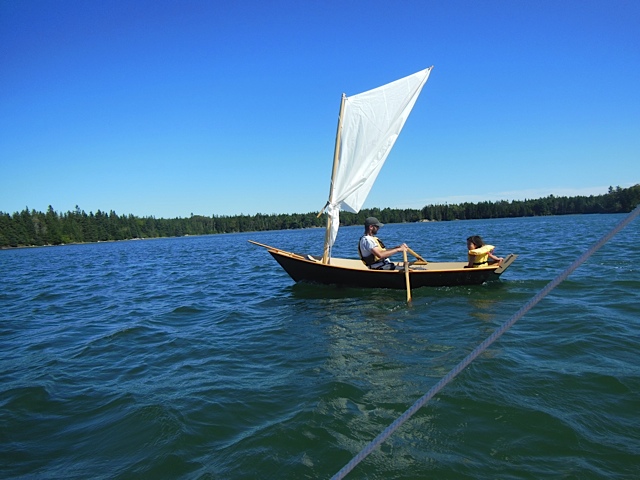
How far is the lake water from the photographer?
12.5 feet

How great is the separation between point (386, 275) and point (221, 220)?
19021cm

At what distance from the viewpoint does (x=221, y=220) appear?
19500 cm

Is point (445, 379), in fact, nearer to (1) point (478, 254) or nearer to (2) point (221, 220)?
(1) point (478, 254)

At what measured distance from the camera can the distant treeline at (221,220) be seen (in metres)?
117

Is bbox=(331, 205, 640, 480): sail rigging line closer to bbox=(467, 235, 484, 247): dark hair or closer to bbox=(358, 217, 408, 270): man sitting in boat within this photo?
bbox=(358, 217, 408, 270): man sitting in boat

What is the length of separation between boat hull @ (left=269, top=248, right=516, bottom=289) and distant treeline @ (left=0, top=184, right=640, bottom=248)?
97162 millimetres

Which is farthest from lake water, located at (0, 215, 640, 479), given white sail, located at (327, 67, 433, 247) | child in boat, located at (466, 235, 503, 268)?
white sail, located at (327, 67, 433, 247)

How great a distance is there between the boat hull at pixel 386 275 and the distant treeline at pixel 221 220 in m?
97.2

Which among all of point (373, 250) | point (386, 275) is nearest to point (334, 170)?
point (373, 250)

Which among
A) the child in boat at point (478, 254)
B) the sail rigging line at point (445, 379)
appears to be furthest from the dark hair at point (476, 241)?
the sail rigging line at point (445, 379)

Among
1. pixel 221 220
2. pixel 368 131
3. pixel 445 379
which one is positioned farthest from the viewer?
pixel 221 220

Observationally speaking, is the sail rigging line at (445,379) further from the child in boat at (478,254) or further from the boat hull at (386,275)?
the child in boat at (478,254)

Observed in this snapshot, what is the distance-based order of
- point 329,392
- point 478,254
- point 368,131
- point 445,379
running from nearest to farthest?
point 445,379 → point 329,392 → point 478,254 → point 368,131

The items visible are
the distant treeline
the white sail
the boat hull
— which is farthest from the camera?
the distant treeline
